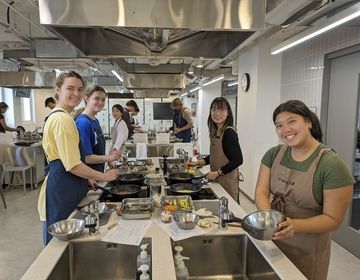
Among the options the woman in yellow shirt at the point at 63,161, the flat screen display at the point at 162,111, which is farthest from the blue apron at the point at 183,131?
the flat screen display at the point at 162,111

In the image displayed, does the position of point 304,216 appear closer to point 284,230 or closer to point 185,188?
point 284,230

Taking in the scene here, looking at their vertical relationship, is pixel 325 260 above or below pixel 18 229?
above

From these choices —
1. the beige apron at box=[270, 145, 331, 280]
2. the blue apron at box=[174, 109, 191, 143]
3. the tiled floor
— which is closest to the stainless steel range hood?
the beige apron at box=[270, 145, 331, 280]

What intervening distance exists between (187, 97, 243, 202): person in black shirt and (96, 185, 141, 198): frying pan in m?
0.69

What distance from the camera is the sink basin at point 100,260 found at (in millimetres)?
1412

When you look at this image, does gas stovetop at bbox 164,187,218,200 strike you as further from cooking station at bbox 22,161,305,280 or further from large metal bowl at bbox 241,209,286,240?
large metal bowl at bbox 241,209,286,240

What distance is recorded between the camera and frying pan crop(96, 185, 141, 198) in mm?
2049

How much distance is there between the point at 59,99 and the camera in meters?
1.87

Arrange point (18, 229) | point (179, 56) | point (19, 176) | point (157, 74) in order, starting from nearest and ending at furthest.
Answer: point (179, 56), point (18, 229), point (157, 74), point (19, 176)

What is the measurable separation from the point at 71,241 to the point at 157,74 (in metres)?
3.40

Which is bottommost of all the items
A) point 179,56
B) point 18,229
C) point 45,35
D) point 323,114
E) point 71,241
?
point 18,229

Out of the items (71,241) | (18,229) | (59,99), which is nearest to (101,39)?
(59,99)

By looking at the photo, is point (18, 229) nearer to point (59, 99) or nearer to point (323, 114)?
point (59, 99)

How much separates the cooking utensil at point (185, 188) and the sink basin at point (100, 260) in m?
0.71
